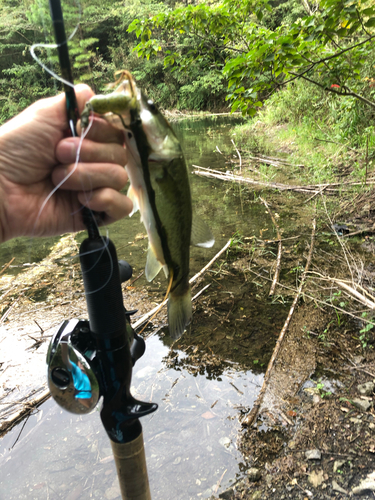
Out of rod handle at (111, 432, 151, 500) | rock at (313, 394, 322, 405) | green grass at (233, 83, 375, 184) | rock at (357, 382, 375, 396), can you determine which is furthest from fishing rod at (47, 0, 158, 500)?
green grass at (233, 83, 375, 184)

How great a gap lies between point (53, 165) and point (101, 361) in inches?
26.7

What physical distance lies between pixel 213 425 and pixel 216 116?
2495 cm

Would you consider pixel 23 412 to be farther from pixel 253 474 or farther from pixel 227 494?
pixel 253 474

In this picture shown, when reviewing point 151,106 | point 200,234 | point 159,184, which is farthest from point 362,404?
point 151,106

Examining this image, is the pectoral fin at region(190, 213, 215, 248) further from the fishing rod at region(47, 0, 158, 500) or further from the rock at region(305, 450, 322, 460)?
the rock at region(305, 450, 322, 460)

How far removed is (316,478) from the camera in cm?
191

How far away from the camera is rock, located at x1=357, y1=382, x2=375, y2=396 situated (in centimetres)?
235

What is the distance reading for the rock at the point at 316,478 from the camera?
188 centimetres

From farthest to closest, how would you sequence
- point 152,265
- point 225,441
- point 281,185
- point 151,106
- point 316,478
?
point 281,185, point 225,441, point 316,478, point 152,265, point 151,106

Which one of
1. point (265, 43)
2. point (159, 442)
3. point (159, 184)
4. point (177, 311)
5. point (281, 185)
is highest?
point (265, 43)

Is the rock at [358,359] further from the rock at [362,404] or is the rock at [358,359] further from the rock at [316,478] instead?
the rock at [316,478]

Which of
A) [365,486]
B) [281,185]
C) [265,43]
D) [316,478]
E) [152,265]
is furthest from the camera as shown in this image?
[281,185]

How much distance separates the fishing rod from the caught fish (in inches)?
6.8

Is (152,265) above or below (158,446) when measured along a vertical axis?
above
